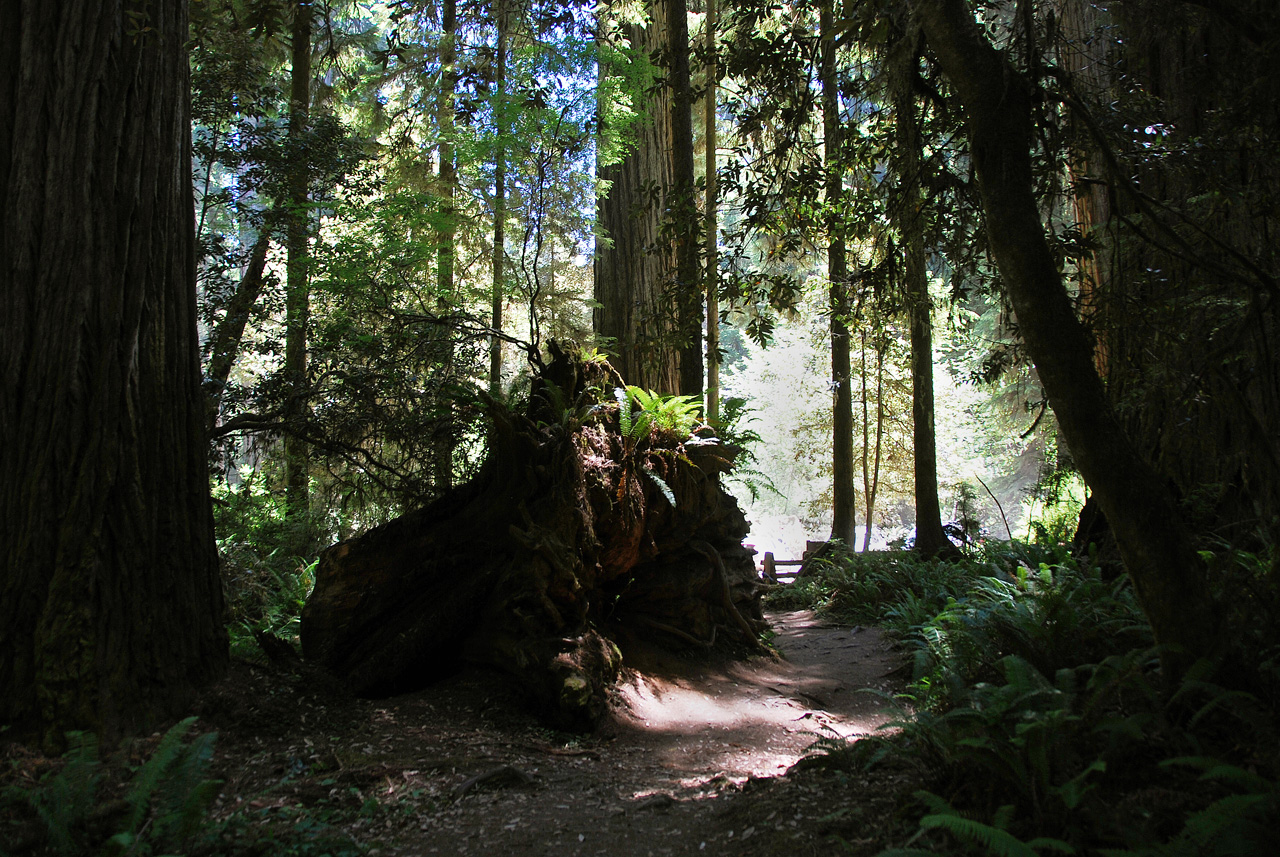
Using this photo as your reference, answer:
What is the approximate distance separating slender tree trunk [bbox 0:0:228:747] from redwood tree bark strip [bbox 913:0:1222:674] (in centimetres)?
418

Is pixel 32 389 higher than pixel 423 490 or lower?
higher

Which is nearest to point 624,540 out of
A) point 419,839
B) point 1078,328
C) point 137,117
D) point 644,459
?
point 644,459

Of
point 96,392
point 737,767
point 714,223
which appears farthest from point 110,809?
point 714,223

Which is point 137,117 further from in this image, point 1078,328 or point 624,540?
point 1078,328

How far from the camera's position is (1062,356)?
9.73 ft

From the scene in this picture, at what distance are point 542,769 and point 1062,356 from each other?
3.56 m

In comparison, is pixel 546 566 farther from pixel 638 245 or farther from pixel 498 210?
pixel 498 210

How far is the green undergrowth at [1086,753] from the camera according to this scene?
2156mm

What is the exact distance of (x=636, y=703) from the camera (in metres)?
5.54

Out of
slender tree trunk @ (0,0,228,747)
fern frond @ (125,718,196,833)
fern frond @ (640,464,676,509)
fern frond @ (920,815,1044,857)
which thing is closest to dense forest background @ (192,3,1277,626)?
slender tree trunk @ (0,0,228,747)

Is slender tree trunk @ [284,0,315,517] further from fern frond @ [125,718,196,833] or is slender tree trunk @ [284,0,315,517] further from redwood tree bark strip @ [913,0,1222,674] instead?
redwood tree bark strip @ [913,0,1222,674]

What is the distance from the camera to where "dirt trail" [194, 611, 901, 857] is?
332 centimetres

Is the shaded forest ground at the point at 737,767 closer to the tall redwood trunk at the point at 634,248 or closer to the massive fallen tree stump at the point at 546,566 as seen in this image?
the massive fallen tree stump at the point at 546,566

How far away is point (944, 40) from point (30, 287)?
474 centimetres
